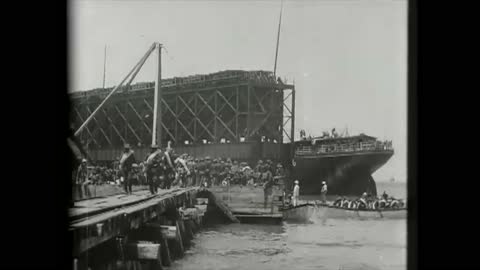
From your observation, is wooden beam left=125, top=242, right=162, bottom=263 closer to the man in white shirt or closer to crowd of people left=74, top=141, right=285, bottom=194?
crowd of people left=74, top=141, right=285, bottom=194

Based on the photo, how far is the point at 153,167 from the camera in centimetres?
245

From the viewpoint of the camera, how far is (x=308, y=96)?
2.43m

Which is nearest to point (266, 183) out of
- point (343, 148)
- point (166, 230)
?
point (343, 148)

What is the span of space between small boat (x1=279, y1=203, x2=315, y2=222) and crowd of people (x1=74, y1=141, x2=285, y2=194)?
0.15 meters

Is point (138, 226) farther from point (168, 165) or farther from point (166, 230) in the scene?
point (168, 165)

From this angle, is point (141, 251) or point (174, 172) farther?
point (174, 172)

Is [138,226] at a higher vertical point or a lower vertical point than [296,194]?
lower

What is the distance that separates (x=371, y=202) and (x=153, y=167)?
37.8 inches

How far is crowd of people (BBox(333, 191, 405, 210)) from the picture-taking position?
2385mm

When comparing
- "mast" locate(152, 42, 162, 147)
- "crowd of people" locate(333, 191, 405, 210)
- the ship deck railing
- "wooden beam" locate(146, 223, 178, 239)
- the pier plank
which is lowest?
"wooden beam" locate(146, 223, 178, 239)

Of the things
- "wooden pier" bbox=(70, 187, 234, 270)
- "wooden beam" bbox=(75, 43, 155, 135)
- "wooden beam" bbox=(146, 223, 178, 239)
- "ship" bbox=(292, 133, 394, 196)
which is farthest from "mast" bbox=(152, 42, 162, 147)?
"ship" bbox=(292, 133, 394, 196)
